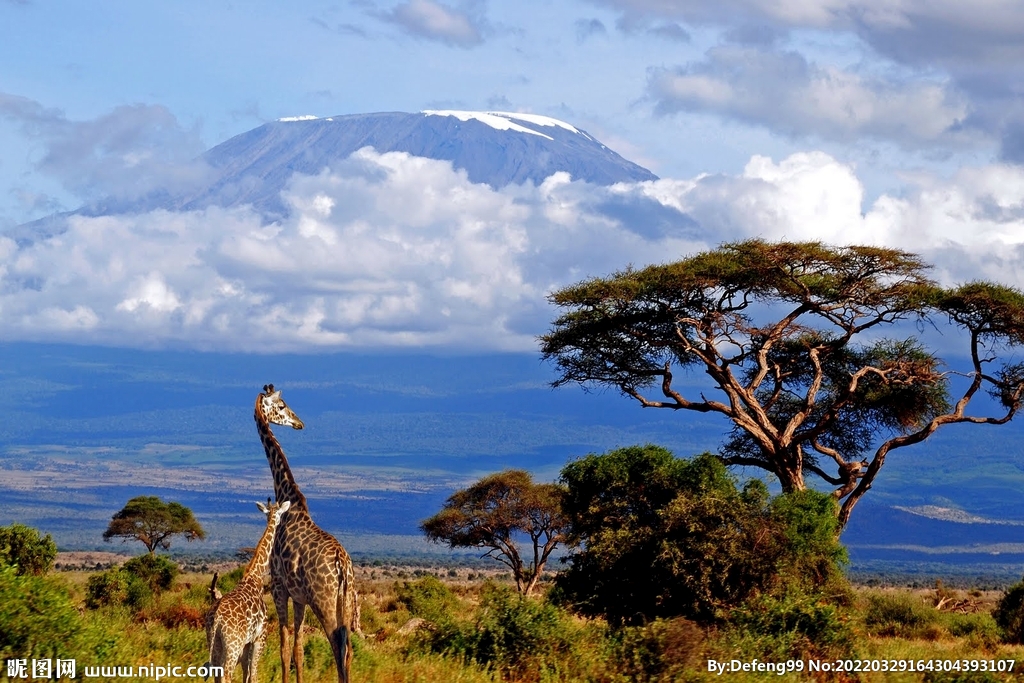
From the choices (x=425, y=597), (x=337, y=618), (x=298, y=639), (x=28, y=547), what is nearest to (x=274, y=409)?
(x=298, y=639)

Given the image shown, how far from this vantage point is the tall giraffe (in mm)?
14453

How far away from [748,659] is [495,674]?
3.18m

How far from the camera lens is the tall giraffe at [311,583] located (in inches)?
569

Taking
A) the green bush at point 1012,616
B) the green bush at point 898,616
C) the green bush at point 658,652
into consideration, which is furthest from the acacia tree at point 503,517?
the green bush at point 658,652

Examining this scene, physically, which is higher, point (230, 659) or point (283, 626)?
point (283, 626)

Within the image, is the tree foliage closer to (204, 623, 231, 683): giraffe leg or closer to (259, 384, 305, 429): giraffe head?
(259, 384, 305, 429): giraffe head

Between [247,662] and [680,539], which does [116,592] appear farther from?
[247,662]

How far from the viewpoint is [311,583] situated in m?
14.8

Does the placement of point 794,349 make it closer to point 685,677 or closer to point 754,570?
point 754,570

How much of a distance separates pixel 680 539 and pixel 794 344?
47.6 feet

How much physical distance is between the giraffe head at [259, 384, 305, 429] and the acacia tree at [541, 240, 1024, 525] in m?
13.7

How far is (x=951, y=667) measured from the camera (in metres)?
17.8

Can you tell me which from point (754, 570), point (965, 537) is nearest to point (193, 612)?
point (754, 570)

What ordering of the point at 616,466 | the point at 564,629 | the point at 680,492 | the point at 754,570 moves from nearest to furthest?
the point at 564,629 < the point at 754,570 < the point at 680,492 < the point at 616,466
